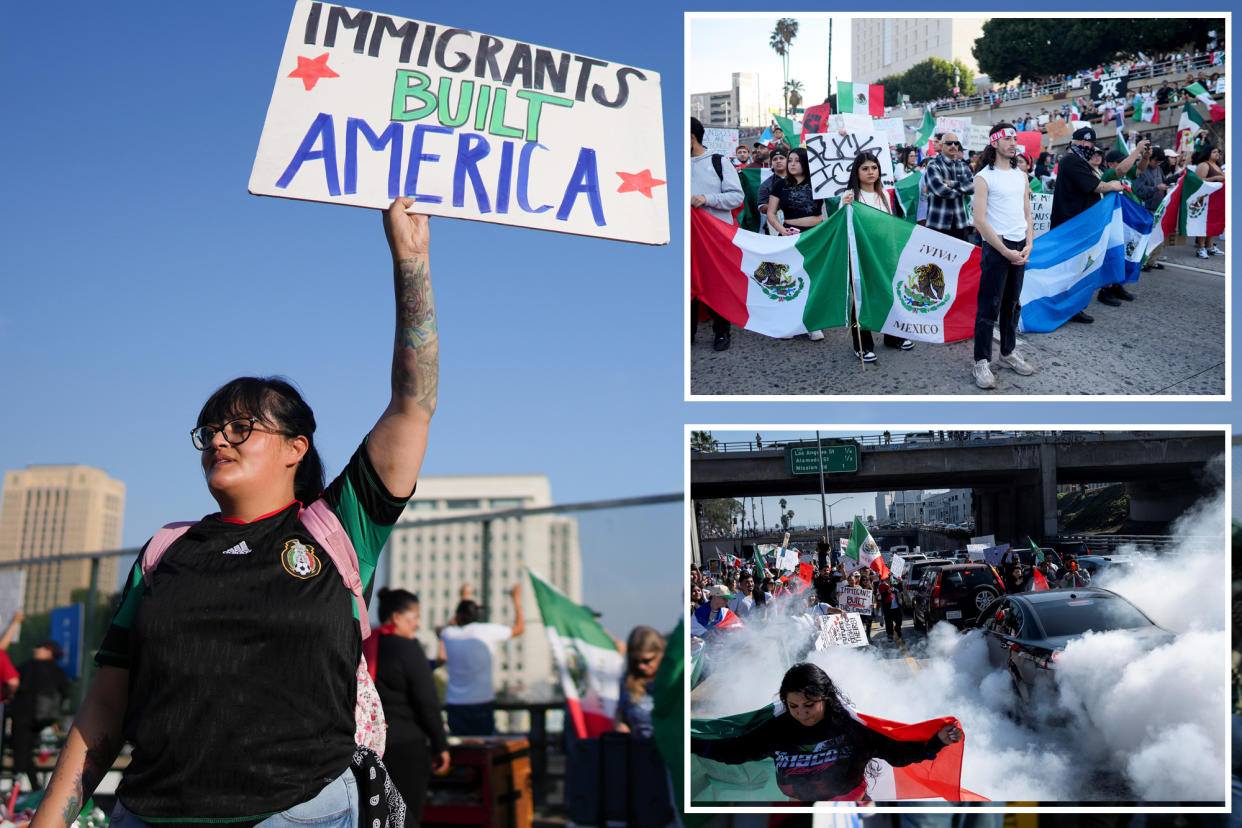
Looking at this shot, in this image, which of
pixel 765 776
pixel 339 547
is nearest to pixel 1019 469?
pixel 765 776

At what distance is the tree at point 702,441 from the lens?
5.24 meters

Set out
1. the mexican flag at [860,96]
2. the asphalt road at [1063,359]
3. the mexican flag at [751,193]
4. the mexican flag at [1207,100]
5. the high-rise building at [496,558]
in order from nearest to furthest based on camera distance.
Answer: the high-rise building at [496,558]
the asphalt road at [1063,359]
the mexican flag at [1207,100]
the mexican flag at [860,96]
the mexican flag at [751,193]

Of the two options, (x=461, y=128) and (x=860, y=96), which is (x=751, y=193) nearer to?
(x=860, y=96)

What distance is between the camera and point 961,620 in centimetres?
524

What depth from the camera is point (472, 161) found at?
7.30 ft

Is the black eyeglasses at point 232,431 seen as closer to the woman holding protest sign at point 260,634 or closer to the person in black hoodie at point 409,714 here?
the woman holding protest sign at point 260,634

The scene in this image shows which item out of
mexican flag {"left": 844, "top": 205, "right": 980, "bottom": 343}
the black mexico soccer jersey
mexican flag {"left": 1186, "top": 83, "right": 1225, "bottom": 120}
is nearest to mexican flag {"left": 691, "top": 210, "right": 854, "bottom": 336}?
mexican flag {"left": 844, "top": 205, "right": 980, "bottom": 343}

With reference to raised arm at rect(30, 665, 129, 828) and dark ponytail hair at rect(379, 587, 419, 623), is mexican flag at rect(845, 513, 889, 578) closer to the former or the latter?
dark ponytail hair at rect(379, 587, 419, 623)

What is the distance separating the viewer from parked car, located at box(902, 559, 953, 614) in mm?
5223

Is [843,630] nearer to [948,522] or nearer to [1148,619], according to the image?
[948,522]

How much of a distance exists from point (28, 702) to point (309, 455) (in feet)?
17.6

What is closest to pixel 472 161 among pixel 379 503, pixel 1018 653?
pixel 379 503

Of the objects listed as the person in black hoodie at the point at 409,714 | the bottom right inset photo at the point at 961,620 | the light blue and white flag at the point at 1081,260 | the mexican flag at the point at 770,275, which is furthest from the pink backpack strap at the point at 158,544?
the light blue and white flag at the point at 1081,260

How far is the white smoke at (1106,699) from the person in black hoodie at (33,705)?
12.4 ft
